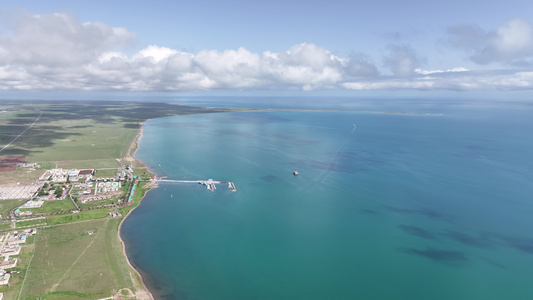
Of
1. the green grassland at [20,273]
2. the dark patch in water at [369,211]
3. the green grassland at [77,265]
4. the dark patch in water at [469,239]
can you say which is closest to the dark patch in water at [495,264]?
the dark patch in water at [469,239]

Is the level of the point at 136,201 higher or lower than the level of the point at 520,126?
lower

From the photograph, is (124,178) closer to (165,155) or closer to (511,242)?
(165,155)

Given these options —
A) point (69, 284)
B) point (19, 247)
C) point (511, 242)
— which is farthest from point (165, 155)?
point (511, 242)

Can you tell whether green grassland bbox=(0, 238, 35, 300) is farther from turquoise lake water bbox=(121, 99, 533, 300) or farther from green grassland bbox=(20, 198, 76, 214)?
turquoise lake water bbox=(121, 99, 533, 300)

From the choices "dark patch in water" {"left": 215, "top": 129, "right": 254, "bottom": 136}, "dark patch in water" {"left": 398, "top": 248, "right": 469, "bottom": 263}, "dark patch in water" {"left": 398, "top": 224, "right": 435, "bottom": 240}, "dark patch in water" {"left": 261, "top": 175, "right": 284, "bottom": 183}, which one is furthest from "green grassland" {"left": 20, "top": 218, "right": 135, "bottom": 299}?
"dark patch in water" {"left": 215, "top": 129, "right": 254, "bottom": 136}

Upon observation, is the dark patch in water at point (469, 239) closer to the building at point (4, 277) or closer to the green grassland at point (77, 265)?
the green grassland at point (77, 265)

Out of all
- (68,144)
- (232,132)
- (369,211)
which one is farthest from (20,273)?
(232,132)
